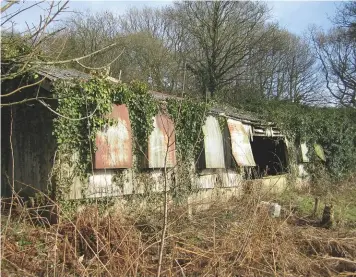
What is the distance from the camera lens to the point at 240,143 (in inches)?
508

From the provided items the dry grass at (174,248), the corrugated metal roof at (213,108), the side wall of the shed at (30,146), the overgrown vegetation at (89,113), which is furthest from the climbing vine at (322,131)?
the side wall of the shed at (30,146)

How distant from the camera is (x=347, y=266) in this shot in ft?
22.1

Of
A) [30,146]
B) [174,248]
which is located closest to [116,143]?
[30,146]

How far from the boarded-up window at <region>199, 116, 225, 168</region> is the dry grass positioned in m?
4.01

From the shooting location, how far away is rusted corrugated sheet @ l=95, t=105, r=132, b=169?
8.78m

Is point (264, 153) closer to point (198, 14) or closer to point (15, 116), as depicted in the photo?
point (15, 116)

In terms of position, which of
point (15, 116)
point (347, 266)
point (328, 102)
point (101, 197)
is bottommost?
point (347, 266)

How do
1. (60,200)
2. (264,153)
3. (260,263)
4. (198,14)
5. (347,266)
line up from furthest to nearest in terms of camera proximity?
1. (198,14)
2. (264,153)
3. (60,200)
4. (347,266)
5. (260,263)

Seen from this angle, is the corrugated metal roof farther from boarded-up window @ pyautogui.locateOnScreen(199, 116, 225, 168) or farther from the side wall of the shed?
the side wall of the shed

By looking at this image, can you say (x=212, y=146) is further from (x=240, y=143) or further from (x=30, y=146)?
(x=30, y=146)

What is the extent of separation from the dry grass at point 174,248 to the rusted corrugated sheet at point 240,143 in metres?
5.09

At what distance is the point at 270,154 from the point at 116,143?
10.3 m

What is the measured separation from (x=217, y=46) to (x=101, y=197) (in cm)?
2149

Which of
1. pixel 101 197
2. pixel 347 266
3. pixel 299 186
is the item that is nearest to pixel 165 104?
pixel 101 197
